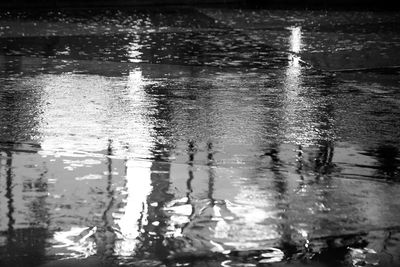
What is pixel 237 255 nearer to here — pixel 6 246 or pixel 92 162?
pixel 6 246

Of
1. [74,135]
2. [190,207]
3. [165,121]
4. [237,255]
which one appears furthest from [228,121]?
[237,255]

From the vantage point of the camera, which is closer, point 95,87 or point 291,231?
point 291,231

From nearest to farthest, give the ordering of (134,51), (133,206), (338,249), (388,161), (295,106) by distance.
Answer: (338,249) → (133,206) → (388,161) → (295,106) → (134,51)

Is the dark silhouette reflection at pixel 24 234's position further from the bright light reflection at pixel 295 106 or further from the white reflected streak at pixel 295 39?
the white reflected streak at pixel 295 39

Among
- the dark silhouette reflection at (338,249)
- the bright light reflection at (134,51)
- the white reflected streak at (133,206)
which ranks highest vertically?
the bright light reflection at (134,51)

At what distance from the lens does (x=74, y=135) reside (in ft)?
25.4

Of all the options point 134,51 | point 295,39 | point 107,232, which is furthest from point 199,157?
point 295,39

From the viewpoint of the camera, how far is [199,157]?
22.9ft

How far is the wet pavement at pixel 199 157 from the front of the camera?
15.8ft

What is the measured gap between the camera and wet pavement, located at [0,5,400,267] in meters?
4.82

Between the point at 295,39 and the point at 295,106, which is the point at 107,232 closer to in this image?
the point at 295,106

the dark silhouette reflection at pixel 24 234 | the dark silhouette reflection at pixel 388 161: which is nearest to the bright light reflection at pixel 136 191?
the dark silhouette reflection at pixel 24 234

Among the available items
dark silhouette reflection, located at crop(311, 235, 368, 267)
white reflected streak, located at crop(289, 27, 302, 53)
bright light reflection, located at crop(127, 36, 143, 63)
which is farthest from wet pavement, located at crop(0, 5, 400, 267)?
white reflected streak, located at crop(289, 27, 302, 53)

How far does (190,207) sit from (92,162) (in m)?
1.47
